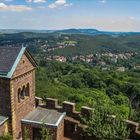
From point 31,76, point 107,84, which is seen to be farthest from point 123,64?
point 31,76

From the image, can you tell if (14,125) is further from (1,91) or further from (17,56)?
(17,56)

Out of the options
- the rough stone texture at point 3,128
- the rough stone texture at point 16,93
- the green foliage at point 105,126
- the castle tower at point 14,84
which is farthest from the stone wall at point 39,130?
the green foliage at point 105,126

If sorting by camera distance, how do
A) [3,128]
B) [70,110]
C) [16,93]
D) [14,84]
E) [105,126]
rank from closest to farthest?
1. [105,126]
2. [3,128]
3. [14,84]
4. [16,93]
5. [70,110]

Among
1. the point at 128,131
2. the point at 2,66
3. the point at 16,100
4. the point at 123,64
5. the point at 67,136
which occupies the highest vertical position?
the point at 2,66

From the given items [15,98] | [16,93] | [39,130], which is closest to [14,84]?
[16,93]

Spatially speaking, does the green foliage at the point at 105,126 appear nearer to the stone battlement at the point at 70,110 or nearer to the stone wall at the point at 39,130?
the stone battlement at the point at 70,110

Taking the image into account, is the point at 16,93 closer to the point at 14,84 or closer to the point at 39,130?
the point at 14,84
